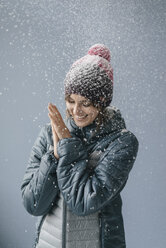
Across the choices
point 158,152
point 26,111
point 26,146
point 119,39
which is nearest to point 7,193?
point 26,146

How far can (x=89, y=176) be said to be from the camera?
826mm

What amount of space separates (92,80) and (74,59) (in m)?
0.66

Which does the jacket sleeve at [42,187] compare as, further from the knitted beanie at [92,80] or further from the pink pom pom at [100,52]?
the pink pom pom at [100,52]

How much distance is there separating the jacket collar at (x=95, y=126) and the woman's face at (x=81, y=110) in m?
0.03

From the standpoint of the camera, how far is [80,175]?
80 centimetres

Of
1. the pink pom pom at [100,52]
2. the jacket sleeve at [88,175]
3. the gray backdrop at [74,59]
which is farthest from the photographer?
the gray backdrop at [74,59]

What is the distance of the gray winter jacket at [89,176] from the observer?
79cm

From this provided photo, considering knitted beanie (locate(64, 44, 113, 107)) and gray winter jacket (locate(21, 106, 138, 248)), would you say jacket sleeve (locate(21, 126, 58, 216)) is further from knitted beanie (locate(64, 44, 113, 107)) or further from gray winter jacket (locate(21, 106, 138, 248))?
knitted beanie (locate(64, 44, 113, 107))

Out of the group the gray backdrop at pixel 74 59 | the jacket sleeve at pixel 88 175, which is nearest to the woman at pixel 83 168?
the jacket sleeve at pixel 88 175

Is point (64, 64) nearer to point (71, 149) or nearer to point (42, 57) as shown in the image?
point (42, 57)

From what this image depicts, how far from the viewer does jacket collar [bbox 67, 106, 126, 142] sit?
0.87m

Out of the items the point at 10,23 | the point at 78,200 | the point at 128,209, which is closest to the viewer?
the point at 78,200

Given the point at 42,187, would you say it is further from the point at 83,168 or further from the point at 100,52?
the point at 100,52

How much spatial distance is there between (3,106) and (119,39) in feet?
1.82
